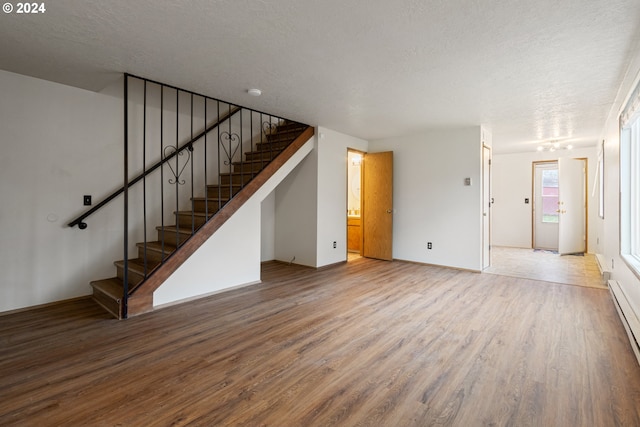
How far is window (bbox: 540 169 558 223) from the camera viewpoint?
730 cm

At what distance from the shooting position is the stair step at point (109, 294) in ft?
9.70

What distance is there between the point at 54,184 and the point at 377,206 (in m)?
4.76

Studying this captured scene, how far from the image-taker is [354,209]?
299 inches

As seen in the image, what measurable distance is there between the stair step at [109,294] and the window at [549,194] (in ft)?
28.1

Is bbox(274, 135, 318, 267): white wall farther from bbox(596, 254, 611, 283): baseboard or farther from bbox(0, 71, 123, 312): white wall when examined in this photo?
bbox(596, 254, 611, 283): baseboard

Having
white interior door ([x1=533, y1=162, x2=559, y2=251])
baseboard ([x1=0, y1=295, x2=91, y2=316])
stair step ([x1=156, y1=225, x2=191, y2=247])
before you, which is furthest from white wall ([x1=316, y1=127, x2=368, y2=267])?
white interior door ([x1=533, y1=162, x2=559, y2=251])

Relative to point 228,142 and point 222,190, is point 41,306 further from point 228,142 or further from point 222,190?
point 228,142

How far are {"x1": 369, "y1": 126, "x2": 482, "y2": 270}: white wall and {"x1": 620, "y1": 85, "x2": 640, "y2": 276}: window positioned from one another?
68.2 inches

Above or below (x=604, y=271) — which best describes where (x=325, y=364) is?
below

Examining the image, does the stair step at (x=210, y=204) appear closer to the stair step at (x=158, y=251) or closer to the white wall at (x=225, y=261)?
the white wall at (x=225, y=261)

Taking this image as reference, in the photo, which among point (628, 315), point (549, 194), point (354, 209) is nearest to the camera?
point (628, 315)

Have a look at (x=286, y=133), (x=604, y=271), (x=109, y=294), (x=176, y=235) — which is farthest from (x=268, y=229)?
(x=604, y=271)

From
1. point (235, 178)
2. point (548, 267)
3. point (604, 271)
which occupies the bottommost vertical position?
point (548, 267)

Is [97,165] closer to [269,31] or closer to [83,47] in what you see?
[83,47]
